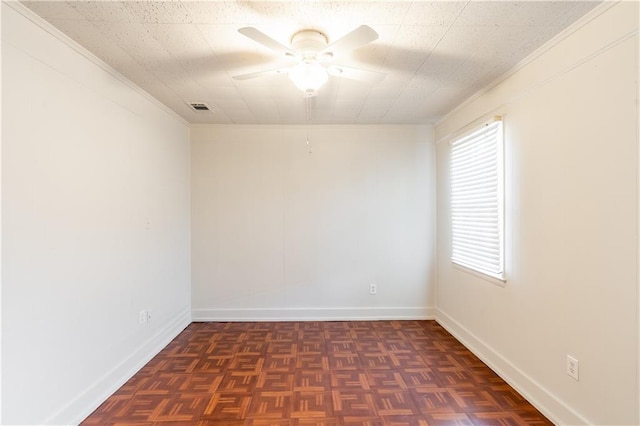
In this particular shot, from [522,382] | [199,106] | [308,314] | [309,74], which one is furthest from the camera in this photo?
[308,314]

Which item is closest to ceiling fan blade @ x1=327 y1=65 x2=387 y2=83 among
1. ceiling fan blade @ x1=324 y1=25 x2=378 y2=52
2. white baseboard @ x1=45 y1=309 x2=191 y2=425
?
ceiling fan blade @ x1=324 y1=25 x2=378 y2=52

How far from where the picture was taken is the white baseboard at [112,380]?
6.48 feet

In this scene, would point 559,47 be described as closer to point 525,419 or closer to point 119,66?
point 525,419

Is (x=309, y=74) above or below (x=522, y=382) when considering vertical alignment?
above

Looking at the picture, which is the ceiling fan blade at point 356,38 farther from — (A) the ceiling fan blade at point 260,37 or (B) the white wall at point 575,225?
(B) the white wall at point 575,225

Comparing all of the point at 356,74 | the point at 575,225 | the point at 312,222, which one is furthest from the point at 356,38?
the point at 312,222

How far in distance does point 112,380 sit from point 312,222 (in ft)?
8.13

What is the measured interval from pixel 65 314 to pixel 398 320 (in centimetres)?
334

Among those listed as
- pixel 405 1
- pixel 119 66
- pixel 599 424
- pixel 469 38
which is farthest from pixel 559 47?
pixel 119 66

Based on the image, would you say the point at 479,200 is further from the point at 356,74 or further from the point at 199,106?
the point at 199,106

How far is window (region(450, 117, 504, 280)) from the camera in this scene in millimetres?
2625

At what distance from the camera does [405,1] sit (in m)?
1.65

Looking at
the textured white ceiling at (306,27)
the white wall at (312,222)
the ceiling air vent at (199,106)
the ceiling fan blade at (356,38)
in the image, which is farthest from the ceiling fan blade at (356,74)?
the ceiling air vent at (199,106)

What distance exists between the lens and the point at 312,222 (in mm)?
4023
